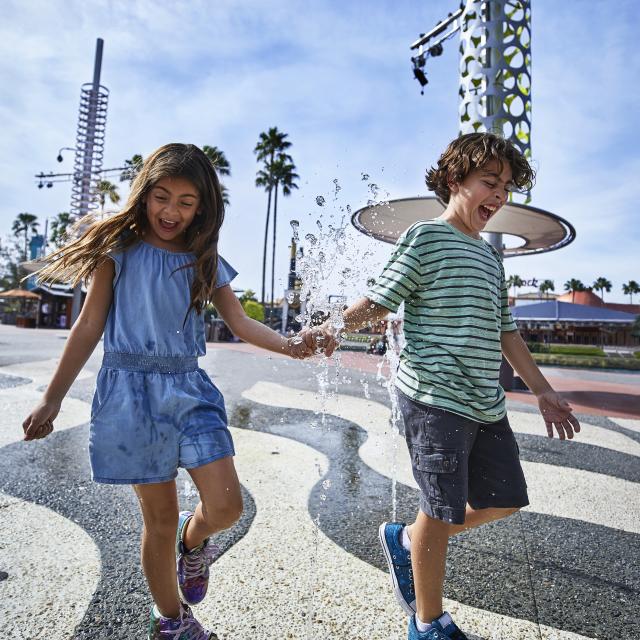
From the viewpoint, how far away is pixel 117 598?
5.75 ft

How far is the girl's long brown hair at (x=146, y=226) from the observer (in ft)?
5.42

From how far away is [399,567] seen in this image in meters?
1.74

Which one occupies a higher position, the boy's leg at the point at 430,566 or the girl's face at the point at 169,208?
the girl's face at the point at 169,208

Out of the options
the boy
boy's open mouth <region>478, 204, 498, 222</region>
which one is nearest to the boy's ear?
the boy

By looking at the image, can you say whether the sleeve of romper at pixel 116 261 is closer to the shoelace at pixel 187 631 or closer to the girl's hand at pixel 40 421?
the girl's hand at pixel 40 421

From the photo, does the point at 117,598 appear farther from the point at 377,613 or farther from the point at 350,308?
the point at 350,308

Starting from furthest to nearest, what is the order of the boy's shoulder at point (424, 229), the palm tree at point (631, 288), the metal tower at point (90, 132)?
the palm tree at point (631, 288), the metal tower at point (90, 132), the boy's shoulder at point (424, 229)

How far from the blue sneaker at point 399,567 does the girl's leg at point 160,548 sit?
0.73 meters

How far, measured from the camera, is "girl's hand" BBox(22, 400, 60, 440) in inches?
58.4

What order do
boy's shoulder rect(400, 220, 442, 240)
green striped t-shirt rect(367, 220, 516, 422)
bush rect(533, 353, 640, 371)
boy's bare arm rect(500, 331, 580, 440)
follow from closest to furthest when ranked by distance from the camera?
1. green striped t-shirt rect(367, 220, 516, 422)
2. boy's shoulder rect(400, 220, 442, 240)
3. boy's bare arm rect(500, 331, 580, 440)
4. bush rect(533, 353, 640, 371)

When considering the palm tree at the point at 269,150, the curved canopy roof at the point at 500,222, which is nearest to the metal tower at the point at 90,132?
the palm tree at the point at 269,150

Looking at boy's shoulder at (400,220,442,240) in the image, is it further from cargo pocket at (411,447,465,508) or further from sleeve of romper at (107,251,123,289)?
sleeve of romper at (107,251,123,289)

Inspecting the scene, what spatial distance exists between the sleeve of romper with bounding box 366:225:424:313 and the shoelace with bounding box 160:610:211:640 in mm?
1137

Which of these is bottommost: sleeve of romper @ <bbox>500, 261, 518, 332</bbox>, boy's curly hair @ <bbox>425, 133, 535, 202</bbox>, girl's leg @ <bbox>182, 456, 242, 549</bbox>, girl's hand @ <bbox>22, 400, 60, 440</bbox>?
girl's leg @ <bbox>182, 456, 242, 549</bbox>
